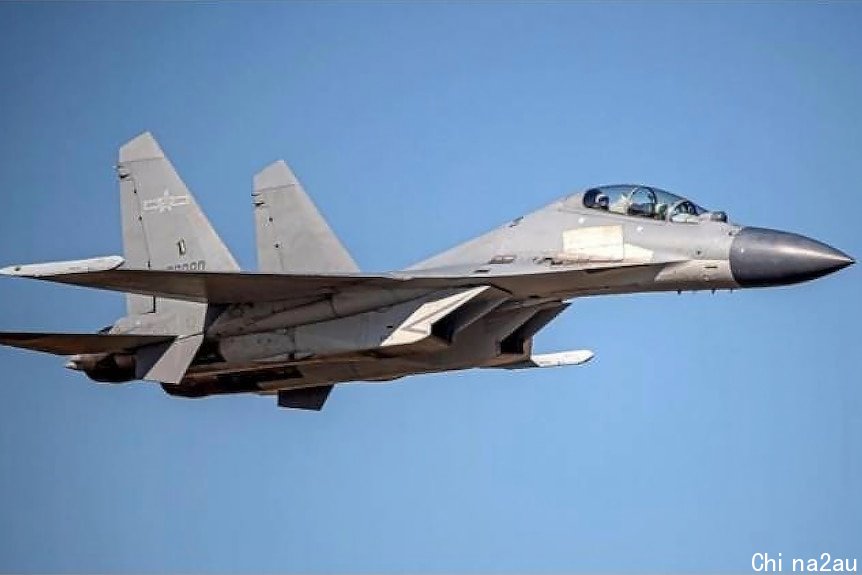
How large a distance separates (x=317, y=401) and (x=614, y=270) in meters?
5.01

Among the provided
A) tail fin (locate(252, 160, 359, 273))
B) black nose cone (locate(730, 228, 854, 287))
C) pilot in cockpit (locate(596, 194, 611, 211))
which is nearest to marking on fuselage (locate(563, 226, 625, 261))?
pilot in cockpit (locate(596, 194, 611, 211))

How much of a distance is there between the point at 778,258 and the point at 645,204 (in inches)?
69.3

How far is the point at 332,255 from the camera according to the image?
831 inches

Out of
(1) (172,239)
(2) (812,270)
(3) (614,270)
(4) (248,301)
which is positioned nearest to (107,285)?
(4) (248,301)

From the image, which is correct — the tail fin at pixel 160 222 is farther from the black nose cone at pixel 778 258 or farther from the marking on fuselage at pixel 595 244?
the black nose cone at pixel 778 258

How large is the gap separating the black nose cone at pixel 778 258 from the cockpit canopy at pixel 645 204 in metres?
0.64

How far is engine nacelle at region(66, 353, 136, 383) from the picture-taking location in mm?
20219

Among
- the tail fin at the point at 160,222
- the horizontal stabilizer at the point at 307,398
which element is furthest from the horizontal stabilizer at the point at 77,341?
the horizontal stabilizer at the point at 307,398

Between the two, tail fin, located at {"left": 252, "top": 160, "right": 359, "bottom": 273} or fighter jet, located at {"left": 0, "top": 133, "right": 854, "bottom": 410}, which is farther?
tail fin, located at {"left": 252, "top": 160, "right": 359, "bottom": 273}

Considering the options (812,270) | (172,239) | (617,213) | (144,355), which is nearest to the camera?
(812,270)

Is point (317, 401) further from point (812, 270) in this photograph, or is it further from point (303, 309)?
point (812, 270)

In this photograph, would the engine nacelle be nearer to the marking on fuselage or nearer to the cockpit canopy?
the marking on fuselage

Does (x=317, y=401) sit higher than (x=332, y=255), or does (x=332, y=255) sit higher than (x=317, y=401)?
(x=332, y=255)

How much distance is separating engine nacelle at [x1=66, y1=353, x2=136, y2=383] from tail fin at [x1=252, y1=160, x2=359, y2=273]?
92.7 inches
